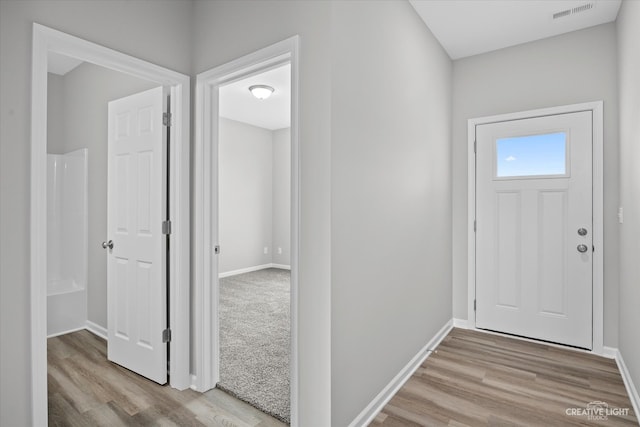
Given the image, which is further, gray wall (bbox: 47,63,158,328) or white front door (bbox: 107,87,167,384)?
gray wall (bbox: 47,63,158,328)

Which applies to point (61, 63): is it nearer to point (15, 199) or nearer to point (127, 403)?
point (15, 199)

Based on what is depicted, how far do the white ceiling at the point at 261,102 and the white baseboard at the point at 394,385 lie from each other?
10.5 ft

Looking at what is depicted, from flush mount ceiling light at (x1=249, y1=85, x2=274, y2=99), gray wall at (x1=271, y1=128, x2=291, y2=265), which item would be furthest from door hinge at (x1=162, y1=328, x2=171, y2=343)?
gray wall at (x1=271, y1=128, x2=291, y2=265)

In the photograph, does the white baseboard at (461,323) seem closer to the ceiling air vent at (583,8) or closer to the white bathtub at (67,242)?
the ceiling air vent at (583,8)

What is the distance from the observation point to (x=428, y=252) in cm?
301

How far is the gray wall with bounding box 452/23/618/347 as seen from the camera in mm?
2900

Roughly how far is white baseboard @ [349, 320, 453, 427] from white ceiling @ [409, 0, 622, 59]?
278 centimetres

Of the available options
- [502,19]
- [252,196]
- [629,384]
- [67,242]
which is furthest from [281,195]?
[629,384]

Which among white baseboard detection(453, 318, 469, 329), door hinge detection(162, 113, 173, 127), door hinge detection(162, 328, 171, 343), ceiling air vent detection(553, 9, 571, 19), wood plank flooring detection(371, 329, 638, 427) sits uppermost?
ceiling air vent detection(553, 9, 571, 19)

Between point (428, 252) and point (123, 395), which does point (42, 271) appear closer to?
point (123, 395)

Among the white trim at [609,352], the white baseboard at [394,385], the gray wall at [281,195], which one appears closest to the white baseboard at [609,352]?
the white trim at [609,352]

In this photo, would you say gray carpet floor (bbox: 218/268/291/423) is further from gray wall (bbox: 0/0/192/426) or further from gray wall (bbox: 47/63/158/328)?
gray wall (bbox: 47/63/158/328)

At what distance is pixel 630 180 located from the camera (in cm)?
233

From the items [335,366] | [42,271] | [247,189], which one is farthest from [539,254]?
[247,189]
